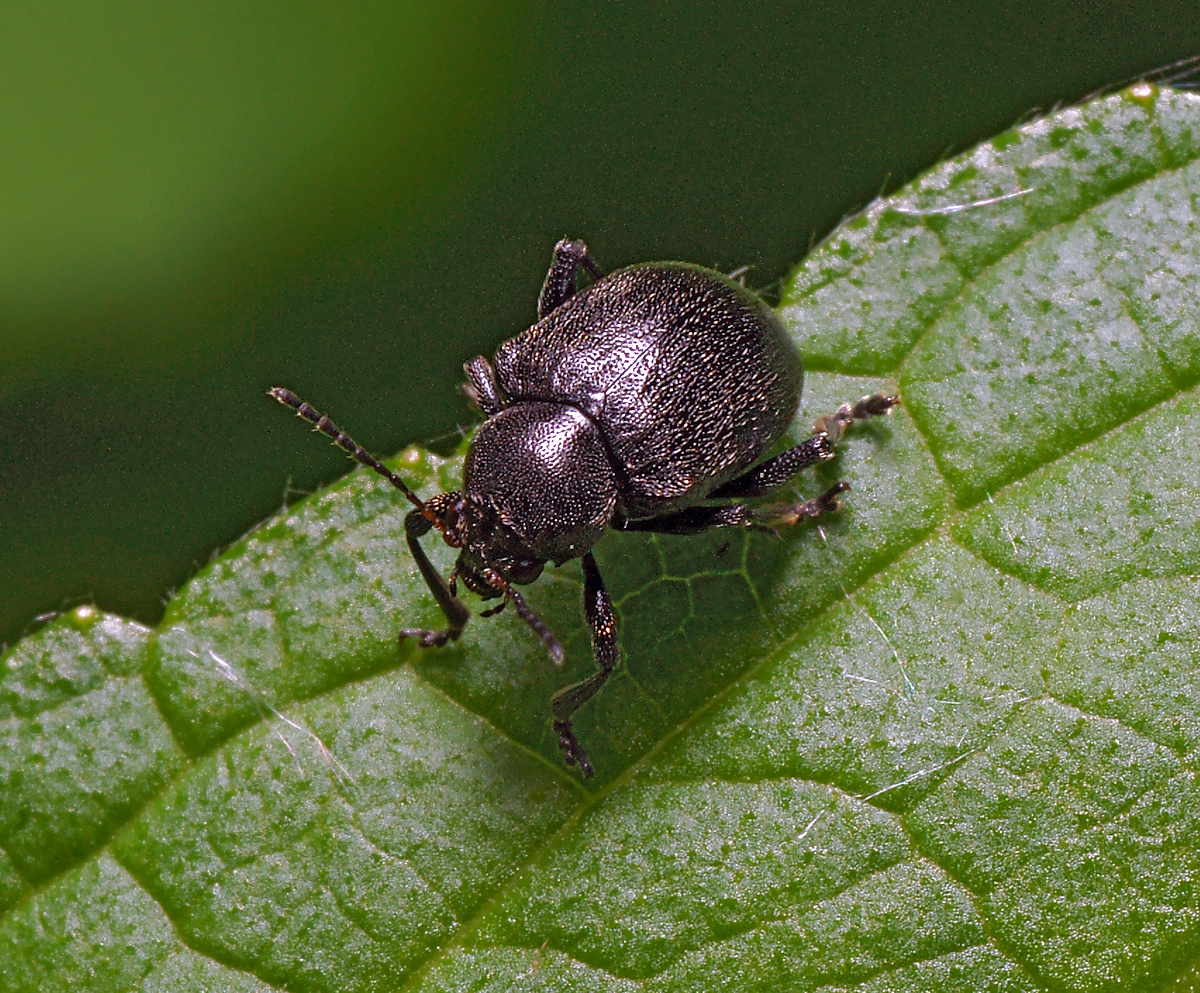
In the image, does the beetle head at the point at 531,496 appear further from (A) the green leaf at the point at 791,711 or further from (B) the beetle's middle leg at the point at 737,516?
(A) the green leaf at the point at 791,711

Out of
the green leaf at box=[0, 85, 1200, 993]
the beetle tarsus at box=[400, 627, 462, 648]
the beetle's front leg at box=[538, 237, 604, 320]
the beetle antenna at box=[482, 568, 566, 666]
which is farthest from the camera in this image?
the beetle's front leg at box=[538, 237, 604, 320]

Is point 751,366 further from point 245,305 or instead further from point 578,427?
point 245,305

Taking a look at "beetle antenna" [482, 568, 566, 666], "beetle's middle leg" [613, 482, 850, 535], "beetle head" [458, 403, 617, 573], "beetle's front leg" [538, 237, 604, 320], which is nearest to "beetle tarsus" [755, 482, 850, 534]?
"beetle's middle leg" [613, 482, 850, 535]

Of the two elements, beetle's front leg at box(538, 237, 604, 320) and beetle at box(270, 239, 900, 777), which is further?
beetle's front leg at box(538, 237, 604, 320)

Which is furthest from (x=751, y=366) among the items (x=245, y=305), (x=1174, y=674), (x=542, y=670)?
(x=245, y=305)

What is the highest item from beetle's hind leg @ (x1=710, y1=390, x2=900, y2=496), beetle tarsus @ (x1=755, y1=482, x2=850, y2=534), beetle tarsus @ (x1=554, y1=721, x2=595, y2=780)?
beetle's hind leg @ (x1=710, y1=390, x2=900, y2=496)

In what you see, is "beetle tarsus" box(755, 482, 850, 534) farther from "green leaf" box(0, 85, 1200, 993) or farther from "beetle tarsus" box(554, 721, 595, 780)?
"beetle tarsus" box(554, 721, 595, 780)
